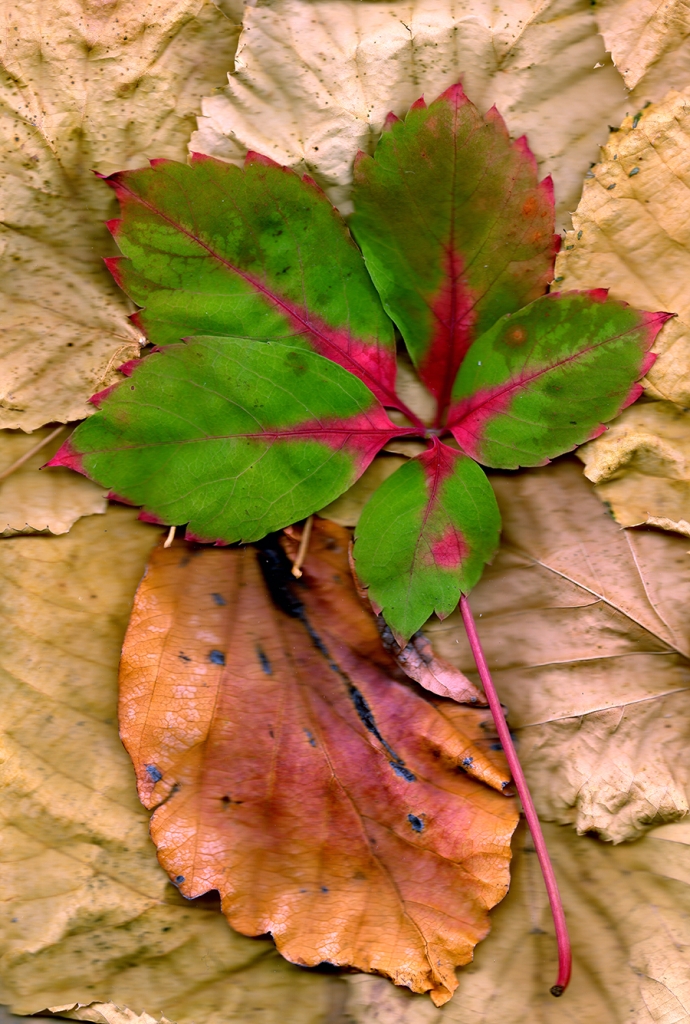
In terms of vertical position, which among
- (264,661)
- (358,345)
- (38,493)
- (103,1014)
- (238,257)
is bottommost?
(103,1014)

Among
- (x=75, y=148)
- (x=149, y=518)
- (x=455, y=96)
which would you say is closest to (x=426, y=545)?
(x=149, y=518)

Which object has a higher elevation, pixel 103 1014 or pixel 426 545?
pixel 426 545

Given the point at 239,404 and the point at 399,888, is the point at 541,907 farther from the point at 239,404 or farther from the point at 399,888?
the point at 239,404

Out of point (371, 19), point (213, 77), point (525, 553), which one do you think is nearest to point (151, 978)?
point (525, 553)

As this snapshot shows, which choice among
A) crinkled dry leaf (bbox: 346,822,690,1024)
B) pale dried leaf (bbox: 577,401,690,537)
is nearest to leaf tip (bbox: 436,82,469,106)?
pale dried leaf (bbox: 577,401,690,537)

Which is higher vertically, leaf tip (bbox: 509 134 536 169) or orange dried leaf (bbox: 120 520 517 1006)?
leaf tip (bbox: 509 134 536 169)

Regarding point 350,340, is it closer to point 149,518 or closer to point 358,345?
point 358,345

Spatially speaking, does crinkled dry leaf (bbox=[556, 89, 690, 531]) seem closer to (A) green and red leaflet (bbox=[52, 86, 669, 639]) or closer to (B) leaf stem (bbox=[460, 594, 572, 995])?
(A) green and red leaflet (bbox=[52, 86, 669, 639])
